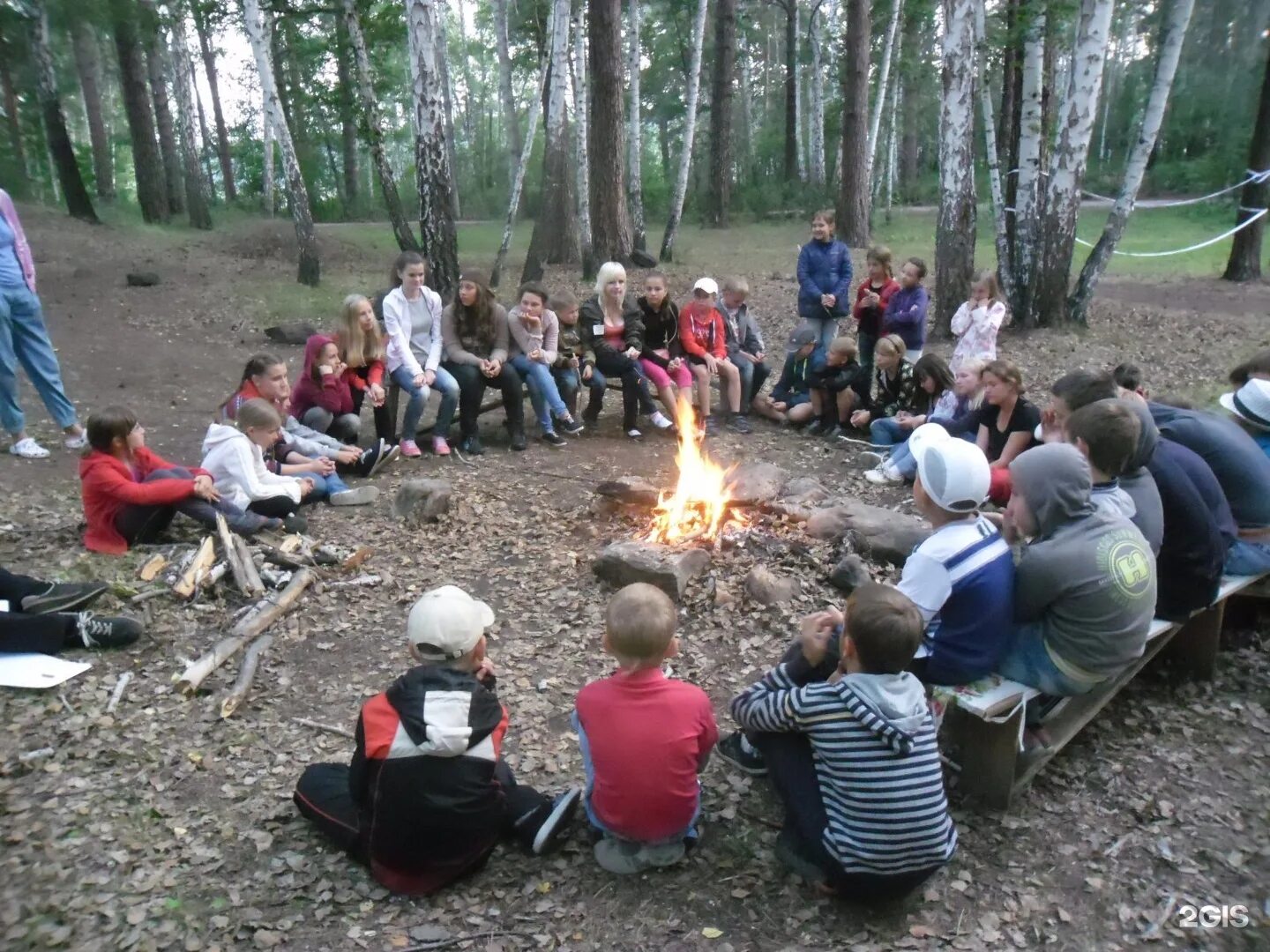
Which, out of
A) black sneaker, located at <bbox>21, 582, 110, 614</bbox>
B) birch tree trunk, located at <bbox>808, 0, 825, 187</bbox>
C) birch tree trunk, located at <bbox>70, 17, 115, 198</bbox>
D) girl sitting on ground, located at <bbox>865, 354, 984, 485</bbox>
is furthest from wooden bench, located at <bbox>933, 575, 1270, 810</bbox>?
birch tree trunk, located at <bbox>808, 0, 825, 187</bbox>

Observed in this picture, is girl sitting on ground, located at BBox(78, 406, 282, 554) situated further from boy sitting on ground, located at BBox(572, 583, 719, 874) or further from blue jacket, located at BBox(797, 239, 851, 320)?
blue jacket, located at BBox(797, 239, 851, 320)

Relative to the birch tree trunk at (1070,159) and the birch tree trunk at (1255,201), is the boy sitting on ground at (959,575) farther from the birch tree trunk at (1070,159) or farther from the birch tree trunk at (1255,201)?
the birch tree trunk at (1255,201)

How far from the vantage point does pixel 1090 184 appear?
3030 cm

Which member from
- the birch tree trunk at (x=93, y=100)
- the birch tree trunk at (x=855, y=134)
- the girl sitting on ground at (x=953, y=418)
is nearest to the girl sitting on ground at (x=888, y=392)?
the girl sitting on ground at (x=953, y=418)

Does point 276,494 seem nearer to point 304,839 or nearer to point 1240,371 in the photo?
point 304,839

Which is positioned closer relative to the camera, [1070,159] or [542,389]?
[542,389]

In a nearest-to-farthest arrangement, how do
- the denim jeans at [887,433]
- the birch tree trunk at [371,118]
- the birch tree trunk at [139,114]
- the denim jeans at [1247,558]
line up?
the denim jeans at [1247,558]
the denim jeans at [887,433]
the birch tree trunk at [371,118]
the birch tree trunk at [139,114]

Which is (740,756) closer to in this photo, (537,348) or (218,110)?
(537,348)

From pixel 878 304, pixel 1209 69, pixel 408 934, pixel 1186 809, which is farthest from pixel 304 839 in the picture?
pixel 1209 69

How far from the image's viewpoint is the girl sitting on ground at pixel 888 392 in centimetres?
720

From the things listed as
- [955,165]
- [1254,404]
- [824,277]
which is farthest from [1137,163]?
[1254,404]

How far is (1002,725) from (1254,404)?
2734 millimetres

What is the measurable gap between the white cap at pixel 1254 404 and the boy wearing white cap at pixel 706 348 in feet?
12.7

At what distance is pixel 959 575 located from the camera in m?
3.00
